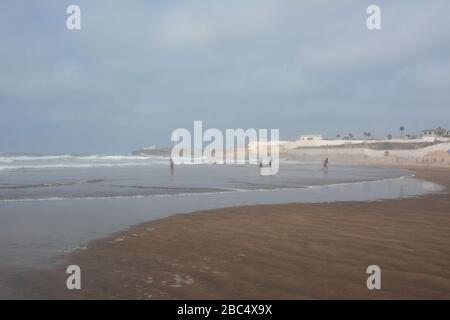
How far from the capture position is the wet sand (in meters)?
5.84

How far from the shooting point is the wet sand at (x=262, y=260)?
5844 mm

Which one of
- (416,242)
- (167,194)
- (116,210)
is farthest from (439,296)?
(167,194)

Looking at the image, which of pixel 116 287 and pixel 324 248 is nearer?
pixel 116 287

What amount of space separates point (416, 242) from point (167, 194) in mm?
12520

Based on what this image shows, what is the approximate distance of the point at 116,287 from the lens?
19.7 ft

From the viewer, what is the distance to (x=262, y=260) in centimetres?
743

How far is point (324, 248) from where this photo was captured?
27.3ft

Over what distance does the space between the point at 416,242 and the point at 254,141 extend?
13966cm

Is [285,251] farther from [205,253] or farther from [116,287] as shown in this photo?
[116,287]

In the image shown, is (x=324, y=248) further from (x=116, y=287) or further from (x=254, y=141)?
(x=254, y=141)

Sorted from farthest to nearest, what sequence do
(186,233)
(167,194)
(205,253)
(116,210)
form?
1. (167,194)
2. (116,210)
3. (186,233)
4. (205,253)

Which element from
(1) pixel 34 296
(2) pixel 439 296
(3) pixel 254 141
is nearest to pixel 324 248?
(2) pixel 439 296

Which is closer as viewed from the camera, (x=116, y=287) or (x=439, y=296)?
(x=439, y=296)
